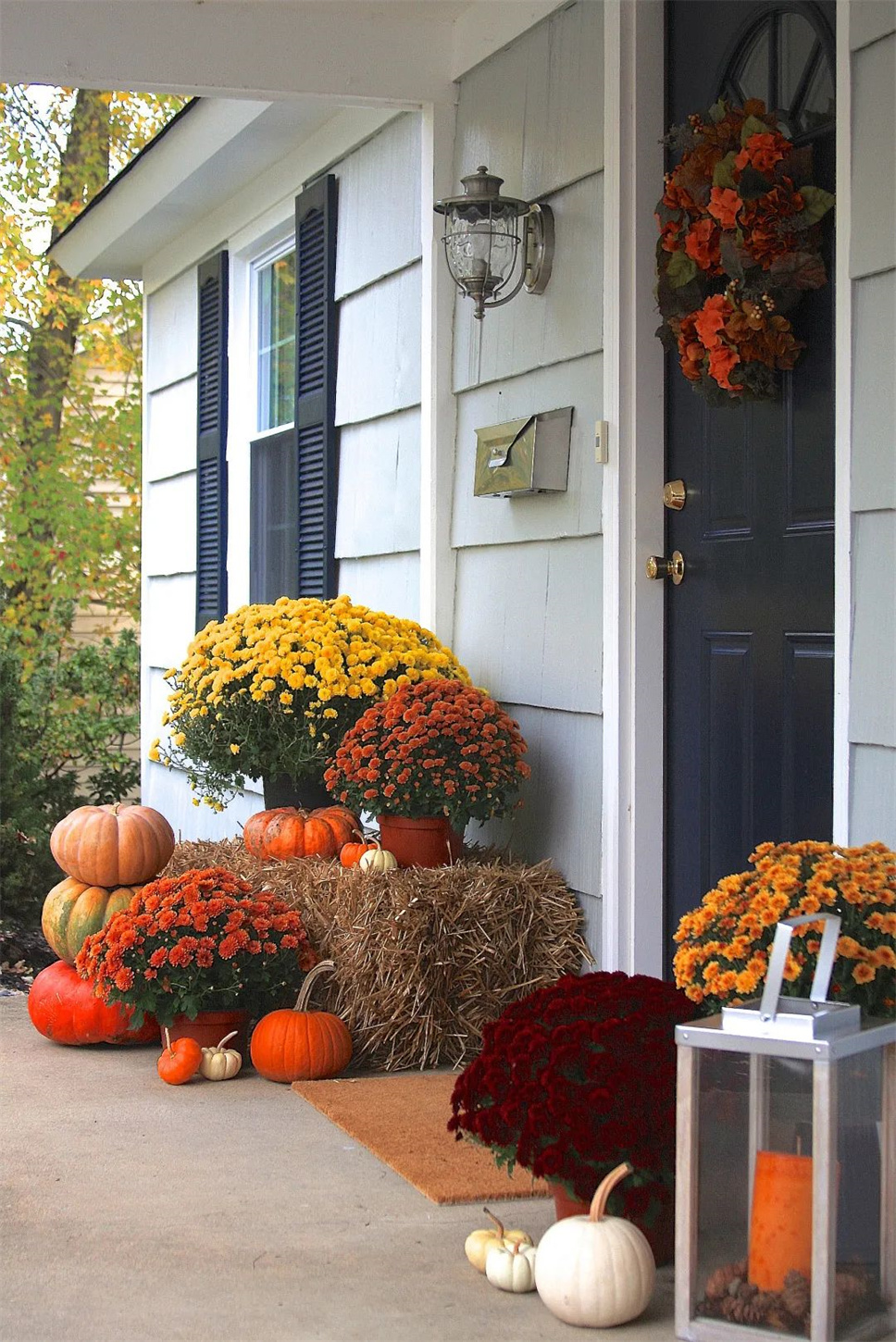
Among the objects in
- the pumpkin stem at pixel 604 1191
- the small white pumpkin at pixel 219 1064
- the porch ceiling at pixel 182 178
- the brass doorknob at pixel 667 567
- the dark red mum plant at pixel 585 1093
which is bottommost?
the small white pumpkin at pixel 219 1064

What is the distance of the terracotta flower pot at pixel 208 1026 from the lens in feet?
12.3

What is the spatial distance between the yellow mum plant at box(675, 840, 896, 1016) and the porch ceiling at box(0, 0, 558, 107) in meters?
2.71

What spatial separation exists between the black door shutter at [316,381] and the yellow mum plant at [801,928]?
3.58 meters

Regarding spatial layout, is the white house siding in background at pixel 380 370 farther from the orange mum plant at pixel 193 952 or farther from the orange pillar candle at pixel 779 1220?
the orange pillar candle at pixel 779 1220

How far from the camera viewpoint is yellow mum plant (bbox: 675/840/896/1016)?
7.37ft

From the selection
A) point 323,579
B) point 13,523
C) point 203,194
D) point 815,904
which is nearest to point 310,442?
point 323,579

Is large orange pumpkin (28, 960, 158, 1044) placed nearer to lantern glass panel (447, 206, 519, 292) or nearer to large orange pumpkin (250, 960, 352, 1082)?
large orange pumpkin (250, 960, 352, 1082)

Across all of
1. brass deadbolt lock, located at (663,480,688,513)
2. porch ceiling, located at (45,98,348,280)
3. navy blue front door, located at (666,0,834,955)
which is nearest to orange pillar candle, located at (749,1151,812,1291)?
navy blue front door, located at (666,0,834,955)

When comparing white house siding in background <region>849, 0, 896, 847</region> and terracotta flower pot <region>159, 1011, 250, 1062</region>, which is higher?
white house siding in background <region>849, 0, 896, 847</region>


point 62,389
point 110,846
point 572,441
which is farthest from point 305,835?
point 62,389

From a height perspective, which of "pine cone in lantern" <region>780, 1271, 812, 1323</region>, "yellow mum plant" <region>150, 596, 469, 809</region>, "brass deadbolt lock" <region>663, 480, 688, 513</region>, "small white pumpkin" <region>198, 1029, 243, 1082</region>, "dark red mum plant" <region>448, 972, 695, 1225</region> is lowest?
"small white pumpkin" <region>198, 1029, 243, 1082</region>

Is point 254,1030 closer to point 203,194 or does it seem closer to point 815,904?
point 815,904

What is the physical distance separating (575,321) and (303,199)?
7.52ft

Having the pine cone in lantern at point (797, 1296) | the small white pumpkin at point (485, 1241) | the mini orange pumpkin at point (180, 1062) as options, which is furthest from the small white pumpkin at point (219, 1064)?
the pine cone in lantern at point (797, 1296)
